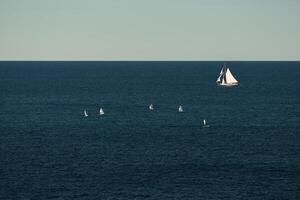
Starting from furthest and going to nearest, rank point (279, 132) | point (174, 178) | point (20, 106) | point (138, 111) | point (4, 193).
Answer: point (20, 106), point (138, 111), point (279, 132), point (174, 178), point (4, 193)

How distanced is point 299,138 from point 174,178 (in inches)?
1740

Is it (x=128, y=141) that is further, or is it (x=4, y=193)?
(x=128, y=141)

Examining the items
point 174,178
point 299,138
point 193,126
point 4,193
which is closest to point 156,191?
point 174,178

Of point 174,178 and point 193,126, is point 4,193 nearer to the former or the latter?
point 174,178

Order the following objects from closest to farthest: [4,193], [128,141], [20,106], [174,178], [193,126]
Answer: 1. [4,193]
2. [174,178]
3. [128,141]
4. [193,126]
5. [20,106]

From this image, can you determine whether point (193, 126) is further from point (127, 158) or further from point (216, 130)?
point (127, 158)

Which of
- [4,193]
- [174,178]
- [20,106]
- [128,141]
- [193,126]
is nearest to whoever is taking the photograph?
[4,193]

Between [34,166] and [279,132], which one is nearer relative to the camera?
[34,166]

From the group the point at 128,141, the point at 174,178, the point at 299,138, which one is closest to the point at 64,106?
the point at 128,141

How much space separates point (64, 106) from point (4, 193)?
106 meters

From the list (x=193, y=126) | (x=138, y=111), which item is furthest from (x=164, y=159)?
(x=138, y=111)

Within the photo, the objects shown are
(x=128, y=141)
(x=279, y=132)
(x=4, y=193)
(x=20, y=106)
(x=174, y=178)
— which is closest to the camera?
(x=4, y=193)

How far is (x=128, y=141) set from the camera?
433 feet

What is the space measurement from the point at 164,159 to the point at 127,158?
245 inches
